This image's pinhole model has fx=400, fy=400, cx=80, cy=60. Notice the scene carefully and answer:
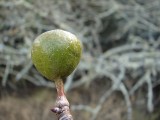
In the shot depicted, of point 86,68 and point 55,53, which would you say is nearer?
point 55,53

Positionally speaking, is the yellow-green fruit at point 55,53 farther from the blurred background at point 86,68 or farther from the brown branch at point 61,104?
the blurred background at point 86,68

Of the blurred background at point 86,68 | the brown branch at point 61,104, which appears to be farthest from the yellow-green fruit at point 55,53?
the blurred background at point 86,68

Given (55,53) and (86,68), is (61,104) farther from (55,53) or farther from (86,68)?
(86,68)

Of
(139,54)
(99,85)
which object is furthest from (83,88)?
(139,54)

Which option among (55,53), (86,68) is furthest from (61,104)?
(86,68)

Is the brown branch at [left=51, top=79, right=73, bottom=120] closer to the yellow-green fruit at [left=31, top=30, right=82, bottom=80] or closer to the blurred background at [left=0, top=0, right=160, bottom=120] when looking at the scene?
the yellow-green fruit at [left=31, top=30, right=82, bottom=80]

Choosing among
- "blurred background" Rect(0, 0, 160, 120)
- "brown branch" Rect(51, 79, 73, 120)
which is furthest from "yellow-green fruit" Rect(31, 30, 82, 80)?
"blurred background" Rect(0, 0, 160, 120)
